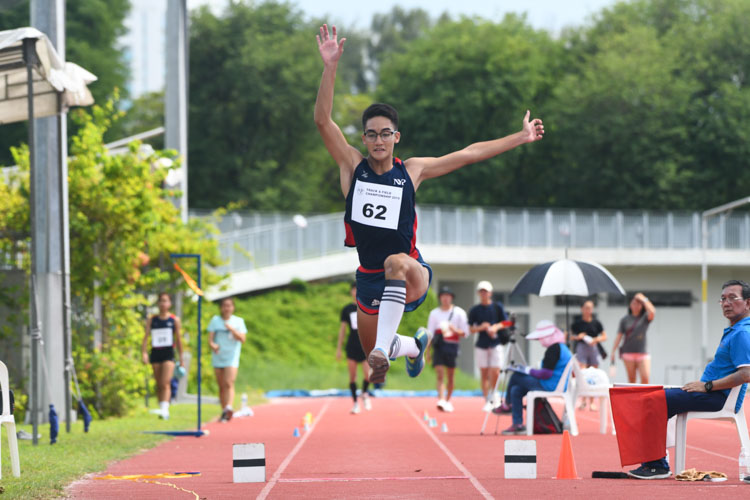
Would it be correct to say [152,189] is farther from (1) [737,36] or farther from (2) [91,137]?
(1) [737,36]

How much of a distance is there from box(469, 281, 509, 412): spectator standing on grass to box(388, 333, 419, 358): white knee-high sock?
10.9 m

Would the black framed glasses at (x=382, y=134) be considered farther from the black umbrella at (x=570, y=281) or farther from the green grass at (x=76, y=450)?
the black umbrella at (x=570, y=281)

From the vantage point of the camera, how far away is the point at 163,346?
18.9 metres

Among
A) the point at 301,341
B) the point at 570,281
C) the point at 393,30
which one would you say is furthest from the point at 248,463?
the point at 393,30

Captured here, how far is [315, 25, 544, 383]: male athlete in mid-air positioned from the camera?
820 centimetres

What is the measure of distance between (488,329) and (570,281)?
13.9ft

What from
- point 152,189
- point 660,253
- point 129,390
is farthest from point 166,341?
point 660,253

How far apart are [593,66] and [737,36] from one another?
705cm

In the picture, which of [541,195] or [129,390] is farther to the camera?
[541,195]

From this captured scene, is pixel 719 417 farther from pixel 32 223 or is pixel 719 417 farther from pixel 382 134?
pixel 32 223

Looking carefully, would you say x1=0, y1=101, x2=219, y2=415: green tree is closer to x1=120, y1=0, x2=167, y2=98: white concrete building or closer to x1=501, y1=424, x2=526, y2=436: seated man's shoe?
x1=501, y1=424, x2=526, y2=436: seated man's shoe

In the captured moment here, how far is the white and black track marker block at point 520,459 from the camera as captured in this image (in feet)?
32.8

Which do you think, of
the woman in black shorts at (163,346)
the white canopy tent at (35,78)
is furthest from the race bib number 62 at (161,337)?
the white canopy tent at (35,78)

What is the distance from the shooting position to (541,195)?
200 feet
